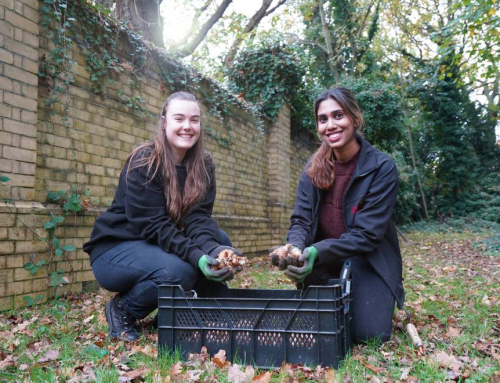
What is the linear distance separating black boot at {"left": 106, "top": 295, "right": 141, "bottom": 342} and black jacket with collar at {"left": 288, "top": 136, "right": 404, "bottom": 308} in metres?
1.12

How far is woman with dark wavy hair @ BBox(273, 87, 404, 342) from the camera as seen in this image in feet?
8.63

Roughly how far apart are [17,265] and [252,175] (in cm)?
586

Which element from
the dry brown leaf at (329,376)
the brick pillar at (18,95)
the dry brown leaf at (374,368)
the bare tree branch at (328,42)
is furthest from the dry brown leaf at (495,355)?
the bare tree branch at (328,42)

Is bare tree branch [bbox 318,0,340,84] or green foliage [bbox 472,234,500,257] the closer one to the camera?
green foliage [bbox 472,234,500,257]

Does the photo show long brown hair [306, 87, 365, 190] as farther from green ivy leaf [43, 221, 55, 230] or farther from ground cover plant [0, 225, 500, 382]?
green ivy leaf [43, 221, 55, 230]

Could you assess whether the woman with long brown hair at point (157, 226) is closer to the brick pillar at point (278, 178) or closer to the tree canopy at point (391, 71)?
the tree canopy at point (391, 71)

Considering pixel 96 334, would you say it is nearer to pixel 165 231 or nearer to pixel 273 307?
pixel 165 231

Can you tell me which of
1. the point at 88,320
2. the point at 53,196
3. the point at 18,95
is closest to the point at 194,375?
the point at 88,320

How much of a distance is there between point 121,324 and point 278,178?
7.49m

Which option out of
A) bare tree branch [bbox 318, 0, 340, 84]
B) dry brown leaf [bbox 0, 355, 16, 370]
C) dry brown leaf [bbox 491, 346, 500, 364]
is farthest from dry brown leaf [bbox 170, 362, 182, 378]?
bare tree branch [bbox 318, 0, 340, 84]

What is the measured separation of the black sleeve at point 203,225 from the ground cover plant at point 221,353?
0.66 metres

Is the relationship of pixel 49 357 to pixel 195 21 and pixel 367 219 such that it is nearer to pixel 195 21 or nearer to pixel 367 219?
pixel 367 219

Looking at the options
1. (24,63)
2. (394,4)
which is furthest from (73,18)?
(394,4)

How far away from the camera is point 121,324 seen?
109 inches
